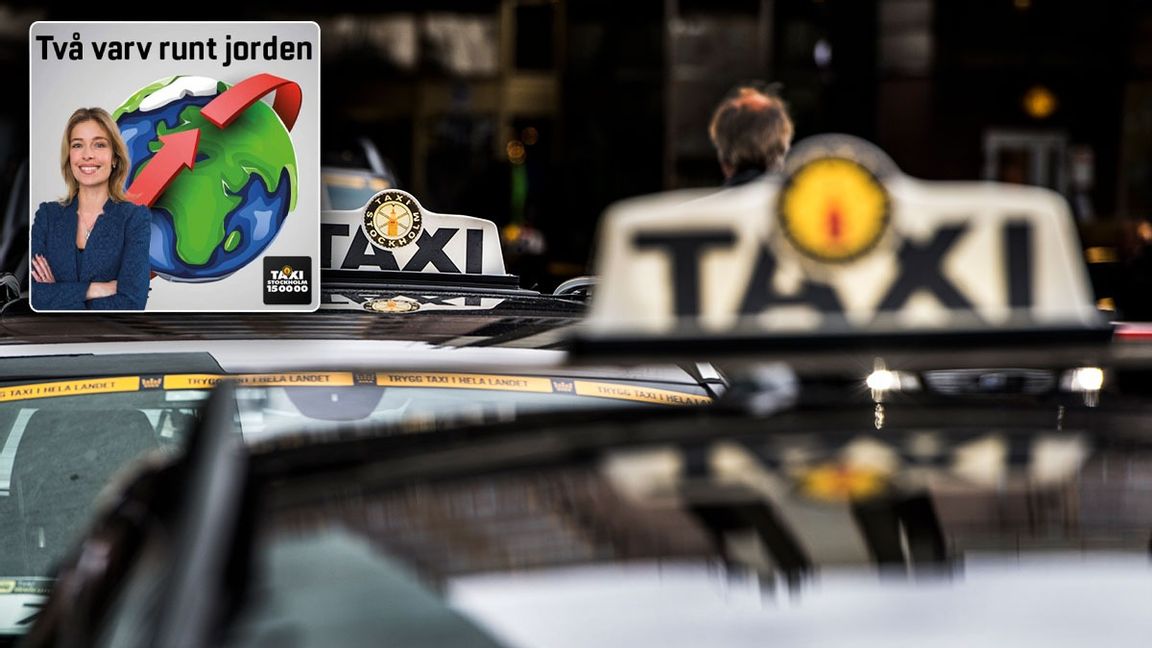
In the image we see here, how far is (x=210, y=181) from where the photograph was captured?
449cm

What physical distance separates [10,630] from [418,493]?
1.62m

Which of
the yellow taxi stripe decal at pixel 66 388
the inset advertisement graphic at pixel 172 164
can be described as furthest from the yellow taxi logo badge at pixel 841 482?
the inset advertisement graphic at pixel 172 164

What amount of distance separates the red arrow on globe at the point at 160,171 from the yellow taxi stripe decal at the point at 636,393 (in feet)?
4.54

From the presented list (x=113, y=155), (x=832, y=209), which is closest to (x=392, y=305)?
(x=113, y=155)

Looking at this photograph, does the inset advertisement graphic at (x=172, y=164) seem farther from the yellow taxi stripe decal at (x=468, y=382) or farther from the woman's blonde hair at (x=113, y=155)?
the yellow taxi stripe decal at (x=468, y=382)

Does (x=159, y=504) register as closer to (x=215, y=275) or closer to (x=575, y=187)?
(x=215, y=275)

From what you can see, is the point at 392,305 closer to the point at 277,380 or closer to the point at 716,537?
the point at 277,380

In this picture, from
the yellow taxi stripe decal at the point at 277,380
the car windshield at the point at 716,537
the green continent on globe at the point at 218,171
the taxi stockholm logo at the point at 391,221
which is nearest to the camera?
the car windshield at the point at 716,537

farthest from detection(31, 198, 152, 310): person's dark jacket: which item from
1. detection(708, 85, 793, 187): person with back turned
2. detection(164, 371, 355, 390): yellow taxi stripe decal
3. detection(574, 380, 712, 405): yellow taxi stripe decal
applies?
detection(708, 85, 793, 187): person with back turned

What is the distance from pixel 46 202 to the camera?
447 centimetres

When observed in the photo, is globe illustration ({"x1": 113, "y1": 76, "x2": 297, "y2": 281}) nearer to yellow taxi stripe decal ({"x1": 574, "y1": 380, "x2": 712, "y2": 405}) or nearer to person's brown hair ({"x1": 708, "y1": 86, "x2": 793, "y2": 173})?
yellow taxi stripe decal ({"x1": 574, "y1": 380, "x2": 712, "y2": 405})

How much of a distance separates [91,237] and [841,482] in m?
2.98

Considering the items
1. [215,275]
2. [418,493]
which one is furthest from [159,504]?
[215,275]

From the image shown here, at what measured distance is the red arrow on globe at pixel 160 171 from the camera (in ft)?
14.7
